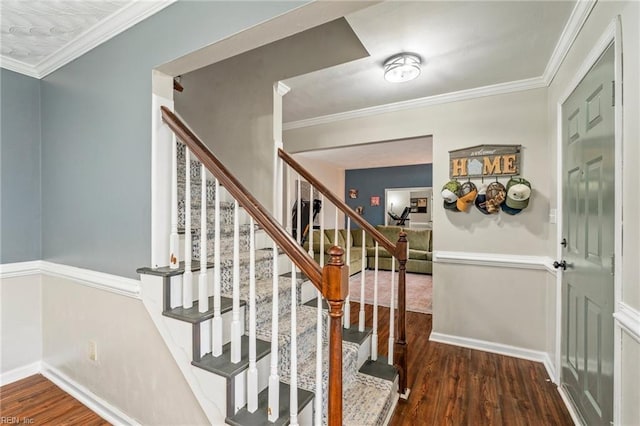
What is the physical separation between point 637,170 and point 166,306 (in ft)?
7.01

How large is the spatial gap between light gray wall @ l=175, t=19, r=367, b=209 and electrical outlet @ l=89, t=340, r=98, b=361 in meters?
1.54

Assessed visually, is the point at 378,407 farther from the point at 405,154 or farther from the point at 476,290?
the point at 405,154

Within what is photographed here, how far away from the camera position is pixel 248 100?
8.87 ft

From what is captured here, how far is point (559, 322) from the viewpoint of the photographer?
83.7 inches

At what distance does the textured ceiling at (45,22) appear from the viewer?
158cm

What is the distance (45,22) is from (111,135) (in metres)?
0.72

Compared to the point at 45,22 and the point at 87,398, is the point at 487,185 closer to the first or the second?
the point at 45,22

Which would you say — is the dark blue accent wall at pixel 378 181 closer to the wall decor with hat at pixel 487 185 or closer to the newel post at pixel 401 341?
the wall decor with hat at pixel 487 185

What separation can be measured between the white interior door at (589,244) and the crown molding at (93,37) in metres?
2.22

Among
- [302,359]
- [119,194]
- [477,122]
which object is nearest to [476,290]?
[477,122]

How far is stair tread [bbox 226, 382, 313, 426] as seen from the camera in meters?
1.30

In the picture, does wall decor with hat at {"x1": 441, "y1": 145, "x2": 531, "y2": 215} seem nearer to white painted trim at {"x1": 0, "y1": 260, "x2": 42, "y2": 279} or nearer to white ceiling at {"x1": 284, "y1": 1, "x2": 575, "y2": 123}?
white ceiling at {"x1": 284, "y1": 1, "x2": 575, "y2": 123}

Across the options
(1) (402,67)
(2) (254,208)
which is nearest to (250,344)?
(2) (254,208)

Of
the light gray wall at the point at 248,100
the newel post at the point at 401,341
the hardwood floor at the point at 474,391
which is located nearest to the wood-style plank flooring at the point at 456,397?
the hardwood floor at the point at 474,391
